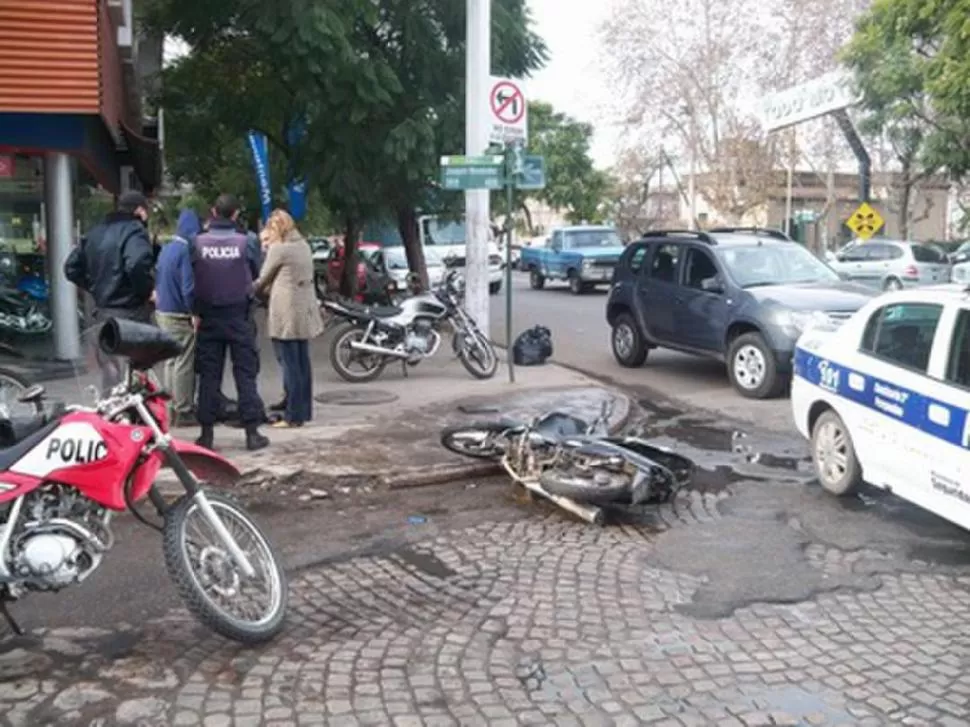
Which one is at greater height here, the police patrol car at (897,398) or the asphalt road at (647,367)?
the police patrol car at (897,398)

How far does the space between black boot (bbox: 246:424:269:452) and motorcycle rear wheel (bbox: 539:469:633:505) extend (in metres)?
2.76

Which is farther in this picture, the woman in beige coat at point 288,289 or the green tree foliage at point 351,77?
the green tree foliage at point 351,77

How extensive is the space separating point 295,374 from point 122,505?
196 inches

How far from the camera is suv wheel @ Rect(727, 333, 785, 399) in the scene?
11648 millimetres

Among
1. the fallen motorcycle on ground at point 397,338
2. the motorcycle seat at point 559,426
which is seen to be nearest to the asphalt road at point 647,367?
the fallen motorcycle on ground at point 397,338

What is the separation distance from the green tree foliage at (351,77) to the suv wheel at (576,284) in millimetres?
12830

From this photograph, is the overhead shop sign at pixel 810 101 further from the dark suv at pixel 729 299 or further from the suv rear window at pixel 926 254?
the dark suv at pixel 729 299

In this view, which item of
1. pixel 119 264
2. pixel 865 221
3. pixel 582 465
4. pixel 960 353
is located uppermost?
pixel 865 221

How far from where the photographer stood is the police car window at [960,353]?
248 inches

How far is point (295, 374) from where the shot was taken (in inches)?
376

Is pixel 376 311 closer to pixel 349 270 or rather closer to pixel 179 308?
pixel 179 308

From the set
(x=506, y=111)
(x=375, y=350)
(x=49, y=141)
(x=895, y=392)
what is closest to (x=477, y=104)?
(x=506, y=111)

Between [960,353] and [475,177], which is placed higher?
[475,177]

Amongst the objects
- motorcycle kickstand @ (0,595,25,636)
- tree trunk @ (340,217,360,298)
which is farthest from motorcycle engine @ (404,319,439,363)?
tree trunk @ (340,217,360,298)
